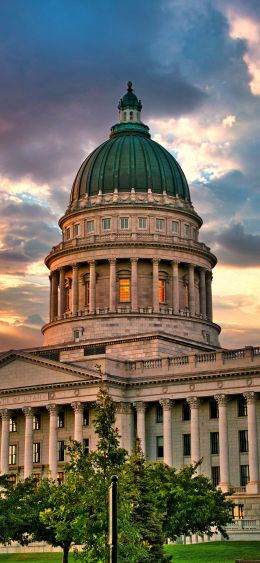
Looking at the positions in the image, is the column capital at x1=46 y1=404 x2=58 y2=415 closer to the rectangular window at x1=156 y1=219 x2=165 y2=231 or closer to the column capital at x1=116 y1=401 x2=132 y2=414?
the column capital at x1=116 y1=401 x2=132 y2=414

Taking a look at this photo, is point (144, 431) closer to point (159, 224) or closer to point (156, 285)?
point (156, 285)

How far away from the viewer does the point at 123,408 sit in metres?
88.5

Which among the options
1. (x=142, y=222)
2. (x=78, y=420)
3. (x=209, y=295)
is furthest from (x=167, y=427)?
(x=142, y=222)

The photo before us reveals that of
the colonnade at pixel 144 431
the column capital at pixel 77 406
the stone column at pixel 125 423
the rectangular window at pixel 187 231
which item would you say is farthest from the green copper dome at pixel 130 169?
the column capital at pixel 77 406

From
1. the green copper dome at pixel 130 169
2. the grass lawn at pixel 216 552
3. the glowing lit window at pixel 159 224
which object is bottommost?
the grass lawn at pixel 216 552

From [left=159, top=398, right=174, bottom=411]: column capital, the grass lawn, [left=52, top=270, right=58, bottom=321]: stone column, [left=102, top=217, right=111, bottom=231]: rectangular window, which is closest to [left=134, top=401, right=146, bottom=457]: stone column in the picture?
[left=159, top=398, right=174, bottom=411]: column capital

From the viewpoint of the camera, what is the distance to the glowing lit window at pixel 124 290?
105250 millimetres

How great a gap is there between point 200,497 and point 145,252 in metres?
51.1

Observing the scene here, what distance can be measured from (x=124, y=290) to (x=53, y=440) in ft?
75.8

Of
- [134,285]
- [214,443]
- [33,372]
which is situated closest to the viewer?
[214,443]

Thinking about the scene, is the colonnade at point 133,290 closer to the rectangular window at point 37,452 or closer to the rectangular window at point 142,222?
the rectangular window at point 142,222

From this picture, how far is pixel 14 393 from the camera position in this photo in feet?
303

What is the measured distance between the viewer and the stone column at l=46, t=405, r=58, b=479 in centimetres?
8806

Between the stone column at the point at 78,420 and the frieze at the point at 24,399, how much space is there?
3.82 metres
